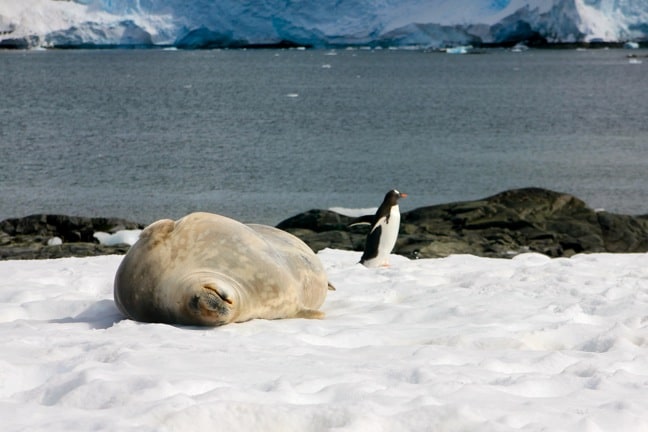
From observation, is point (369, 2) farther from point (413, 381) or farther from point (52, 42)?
point (413, 381)

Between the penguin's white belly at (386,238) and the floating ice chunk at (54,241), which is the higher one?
the penguin's white belly at (386,238)

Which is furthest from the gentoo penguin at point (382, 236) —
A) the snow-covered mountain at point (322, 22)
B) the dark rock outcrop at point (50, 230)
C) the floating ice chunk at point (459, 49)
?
the floating ice chunk at point (459, 49)

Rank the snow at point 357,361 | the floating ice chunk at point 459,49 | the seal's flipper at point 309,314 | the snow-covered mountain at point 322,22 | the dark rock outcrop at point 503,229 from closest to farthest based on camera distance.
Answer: the snow at point 357,361 → the seal's flipper at point 309,314 → the dark rock outcrop at point 503,229 → the snow-covered mountain at point 322,22 → the floating ice chunk at point 459,49

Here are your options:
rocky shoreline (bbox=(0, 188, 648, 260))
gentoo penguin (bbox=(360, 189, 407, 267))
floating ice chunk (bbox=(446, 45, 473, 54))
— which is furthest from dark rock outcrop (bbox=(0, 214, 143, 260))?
floating ice chunk (bbox=(446, 45, 473, 54))

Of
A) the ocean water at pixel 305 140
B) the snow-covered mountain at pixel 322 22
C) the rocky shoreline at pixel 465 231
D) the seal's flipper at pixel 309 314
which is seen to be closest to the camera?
the seal's flipper at pixel 309 314

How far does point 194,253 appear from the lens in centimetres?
552

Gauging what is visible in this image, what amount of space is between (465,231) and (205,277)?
8.08 m


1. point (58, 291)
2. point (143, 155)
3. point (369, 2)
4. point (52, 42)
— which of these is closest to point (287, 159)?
point (143, 155)

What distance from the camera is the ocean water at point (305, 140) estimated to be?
22.2m

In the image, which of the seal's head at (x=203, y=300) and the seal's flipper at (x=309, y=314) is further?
the seal's flipper at (x=309, y=314)

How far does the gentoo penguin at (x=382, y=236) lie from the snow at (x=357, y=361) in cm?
202

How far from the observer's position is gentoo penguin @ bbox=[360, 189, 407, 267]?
927cm

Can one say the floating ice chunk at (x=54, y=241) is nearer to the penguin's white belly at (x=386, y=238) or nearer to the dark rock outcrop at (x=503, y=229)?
the dark rock outcrop at (x=503, y=229)

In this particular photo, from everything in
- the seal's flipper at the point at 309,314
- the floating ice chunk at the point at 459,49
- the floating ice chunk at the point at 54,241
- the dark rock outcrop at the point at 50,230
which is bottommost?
the floating ice chunk at the point at 459,49
